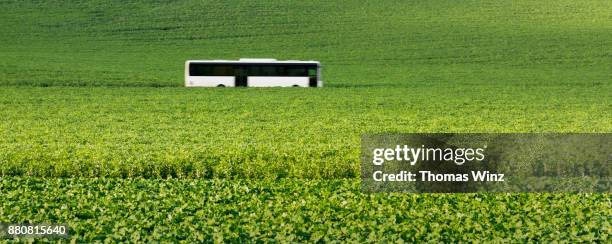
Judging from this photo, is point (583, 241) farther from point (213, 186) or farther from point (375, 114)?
point (375, 114)

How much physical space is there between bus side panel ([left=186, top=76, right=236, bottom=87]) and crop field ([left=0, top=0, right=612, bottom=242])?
154cm

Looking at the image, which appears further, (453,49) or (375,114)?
(453,49)

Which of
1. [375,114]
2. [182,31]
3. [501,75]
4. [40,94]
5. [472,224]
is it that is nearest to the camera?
[472,224]

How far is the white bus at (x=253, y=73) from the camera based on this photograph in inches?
Result: 2331

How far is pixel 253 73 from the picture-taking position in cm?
5950

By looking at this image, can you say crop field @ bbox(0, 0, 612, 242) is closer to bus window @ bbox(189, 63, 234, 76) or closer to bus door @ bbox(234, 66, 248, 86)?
bus window @ bbox(189, 63, 234, 76)

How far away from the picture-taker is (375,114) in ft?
128

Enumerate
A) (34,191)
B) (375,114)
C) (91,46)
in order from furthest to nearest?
(91,46)
(375,114)
(34,191)

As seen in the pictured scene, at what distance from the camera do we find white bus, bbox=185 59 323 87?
59.2m

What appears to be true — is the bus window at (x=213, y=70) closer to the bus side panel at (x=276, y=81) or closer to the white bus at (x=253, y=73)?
the white bus at (x=253, y=73)

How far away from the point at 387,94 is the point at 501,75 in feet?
70.6

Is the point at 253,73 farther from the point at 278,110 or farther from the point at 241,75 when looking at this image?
the point at 278,110

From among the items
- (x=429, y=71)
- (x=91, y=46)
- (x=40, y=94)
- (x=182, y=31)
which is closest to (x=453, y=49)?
(x=429, y=71)

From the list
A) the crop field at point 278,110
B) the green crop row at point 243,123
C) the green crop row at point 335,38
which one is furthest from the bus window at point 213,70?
the green crop row at point 243,123
